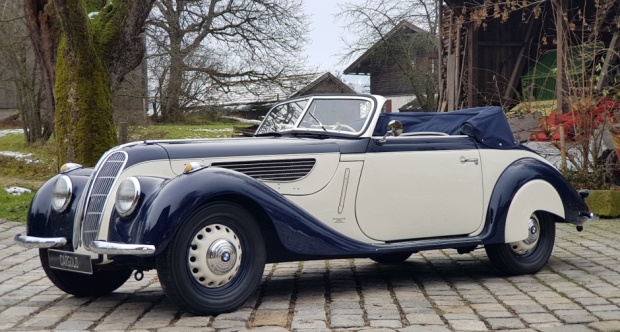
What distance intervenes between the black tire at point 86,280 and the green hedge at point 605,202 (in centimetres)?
725

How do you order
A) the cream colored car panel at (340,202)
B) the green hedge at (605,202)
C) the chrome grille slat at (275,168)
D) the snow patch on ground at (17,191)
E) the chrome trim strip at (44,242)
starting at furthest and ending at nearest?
the snow patch on ground at (17,191) → the green hedge at (605,202) → the cream colored car panel at (340,202) → the chrome grille slat at (275,168) → the chrome trim strip at (44,242)

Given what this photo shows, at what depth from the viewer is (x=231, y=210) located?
580cm

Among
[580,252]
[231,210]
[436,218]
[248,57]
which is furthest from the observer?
[248,57]

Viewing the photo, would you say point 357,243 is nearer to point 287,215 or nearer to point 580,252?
point 287,215

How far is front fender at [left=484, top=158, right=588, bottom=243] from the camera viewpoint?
712 centimetres

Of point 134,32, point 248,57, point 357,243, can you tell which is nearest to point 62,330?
point 357,243

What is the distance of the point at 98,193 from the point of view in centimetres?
591

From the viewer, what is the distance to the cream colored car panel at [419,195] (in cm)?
661

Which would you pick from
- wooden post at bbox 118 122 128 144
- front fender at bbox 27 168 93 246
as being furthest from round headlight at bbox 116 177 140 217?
wooden post at bbox 118 122 128 144

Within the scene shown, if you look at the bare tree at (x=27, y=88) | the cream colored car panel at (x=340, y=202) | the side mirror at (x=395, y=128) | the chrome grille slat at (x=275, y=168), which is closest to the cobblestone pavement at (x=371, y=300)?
the cream colored car panel at (x=340, y=202)

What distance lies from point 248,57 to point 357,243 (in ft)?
82.8

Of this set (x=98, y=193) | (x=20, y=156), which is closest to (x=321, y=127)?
(x=98, y=193)

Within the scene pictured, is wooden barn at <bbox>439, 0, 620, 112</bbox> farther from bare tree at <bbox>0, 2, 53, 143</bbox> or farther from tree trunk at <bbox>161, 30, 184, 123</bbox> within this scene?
bare tree at <bbox>0, 2, 53, 143</bbox>

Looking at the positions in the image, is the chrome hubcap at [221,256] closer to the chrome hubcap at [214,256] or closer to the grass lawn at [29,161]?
the chrome hubcap at [214,256]
